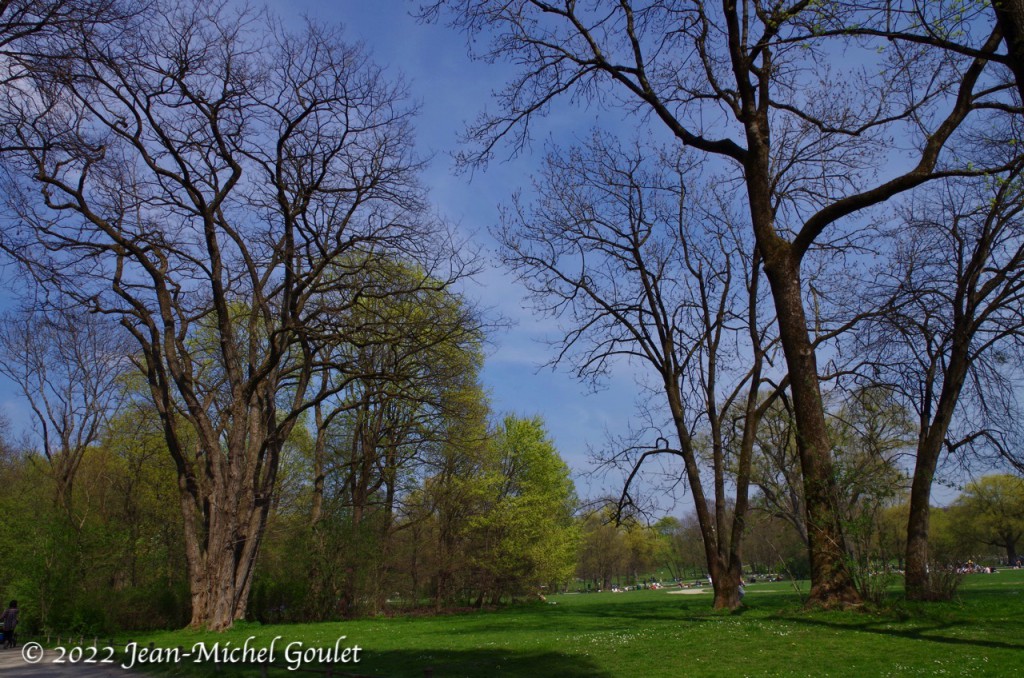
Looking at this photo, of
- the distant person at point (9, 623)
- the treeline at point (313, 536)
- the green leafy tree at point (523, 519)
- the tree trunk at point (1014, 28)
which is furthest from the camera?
the green leafy tree at point (523, 519)

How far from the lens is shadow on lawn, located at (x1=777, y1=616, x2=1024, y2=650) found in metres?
8.99

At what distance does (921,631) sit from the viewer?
9.98 meters

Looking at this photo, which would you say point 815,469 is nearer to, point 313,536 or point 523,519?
point 313,536

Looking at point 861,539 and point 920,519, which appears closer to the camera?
point 861,539

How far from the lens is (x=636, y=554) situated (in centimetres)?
9306

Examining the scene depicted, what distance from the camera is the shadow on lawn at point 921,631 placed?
8992mm

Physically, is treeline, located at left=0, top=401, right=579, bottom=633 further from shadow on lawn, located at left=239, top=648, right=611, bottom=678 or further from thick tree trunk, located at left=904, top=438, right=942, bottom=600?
thick tree trunk, located at left=904, top=438, right=942, bottom=600

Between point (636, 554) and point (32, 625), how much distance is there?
Result: 8236cm

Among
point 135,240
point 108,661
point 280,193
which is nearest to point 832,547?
point 108,661

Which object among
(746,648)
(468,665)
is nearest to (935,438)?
(746,648)

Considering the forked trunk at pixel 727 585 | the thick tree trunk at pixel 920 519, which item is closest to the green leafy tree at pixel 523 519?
the forked trunk at pixel 727 585

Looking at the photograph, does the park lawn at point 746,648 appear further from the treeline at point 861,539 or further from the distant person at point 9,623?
the distant person at point 9,623

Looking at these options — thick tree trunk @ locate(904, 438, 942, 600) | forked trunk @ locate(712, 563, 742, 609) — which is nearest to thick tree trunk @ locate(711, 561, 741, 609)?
forked trunk @ locate(712, 563, 742, 609)

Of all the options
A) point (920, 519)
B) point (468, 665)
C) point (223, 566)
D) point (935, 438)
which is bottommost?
point (468, 665)
